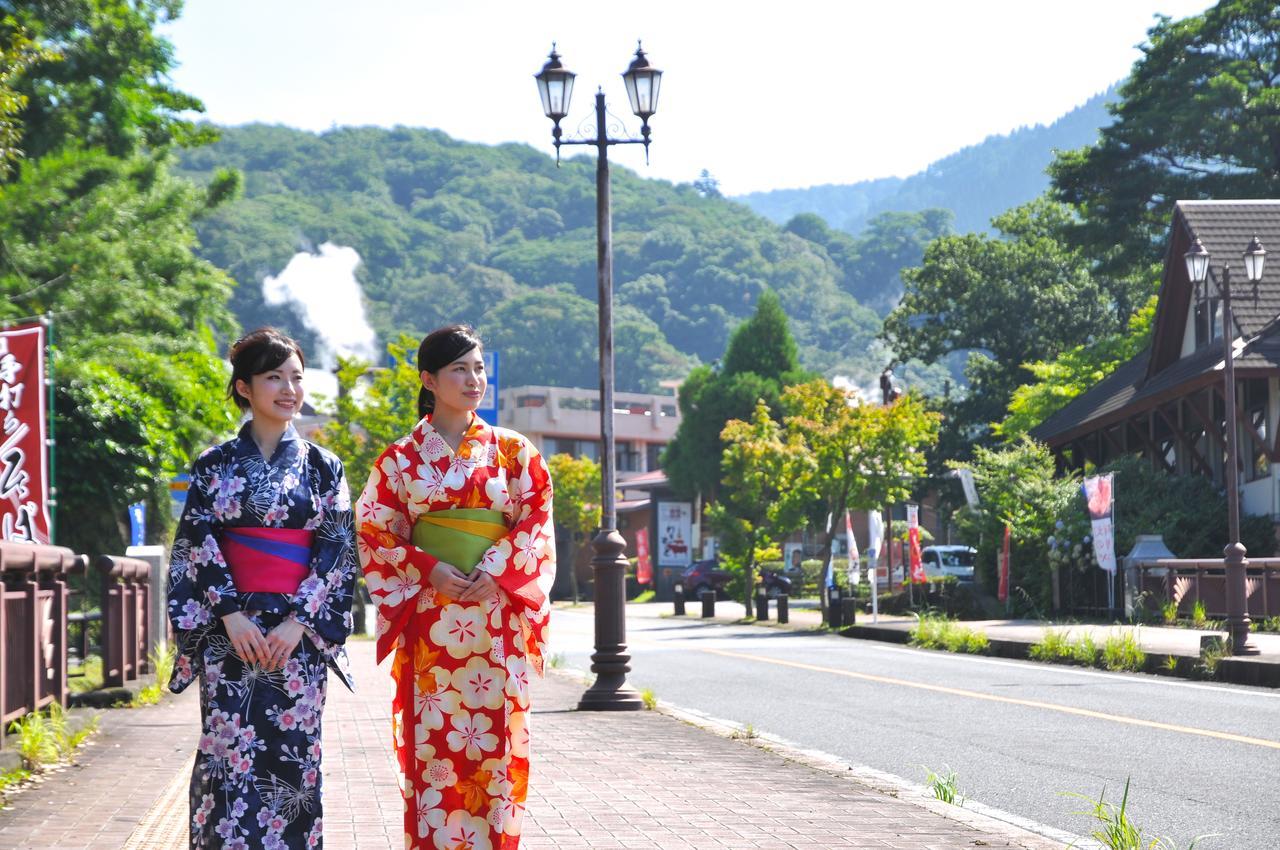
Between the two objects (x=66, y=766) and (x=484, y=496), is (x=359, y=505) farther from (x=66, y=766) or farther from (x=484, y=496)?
(x=66, y=766)

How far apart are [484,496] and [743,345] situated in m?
69.1

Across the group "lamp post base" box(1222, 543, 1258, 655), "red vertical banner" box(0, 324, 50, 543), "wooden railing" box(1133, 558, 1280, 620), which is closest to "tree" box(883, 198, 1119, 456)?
"wooden railing" box(1133, 558, 1280, 620)

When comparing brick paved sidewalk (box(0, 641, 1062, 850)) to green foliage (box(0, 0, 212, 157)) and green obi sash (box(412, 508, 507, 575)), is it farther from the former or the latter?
green foliage (box(0, 0, 212, 157))

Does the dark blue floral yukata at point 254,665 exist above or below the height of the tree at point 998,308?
below

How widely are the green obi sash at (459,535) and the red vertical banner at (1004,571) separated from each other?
28545mm

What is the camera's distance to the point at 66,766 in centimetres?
977

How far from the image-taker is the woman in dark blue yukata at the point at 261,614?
16.6 ft

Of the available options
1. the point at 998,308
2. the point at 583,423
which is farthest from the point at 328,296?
the point at 998,308

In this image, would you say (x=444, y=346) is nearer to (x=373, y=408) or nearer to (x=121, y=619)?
(x=121, y=619)

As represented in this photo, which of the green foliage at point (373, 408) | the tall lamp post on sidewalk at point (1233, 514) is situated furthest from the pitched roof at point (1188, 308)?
the green foliage at point (373, 408)

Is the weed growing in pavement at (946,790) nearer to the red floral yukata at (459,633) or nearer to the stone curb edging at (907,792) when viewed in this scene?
the stone curb edging at (907,792)

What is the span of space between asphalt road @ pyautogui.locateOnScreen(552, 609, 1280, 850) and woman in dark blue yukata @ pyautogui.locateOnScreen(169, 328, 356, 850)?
418cm

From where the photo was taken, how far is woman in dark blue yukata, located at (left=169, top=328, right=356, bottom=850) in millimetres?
5062

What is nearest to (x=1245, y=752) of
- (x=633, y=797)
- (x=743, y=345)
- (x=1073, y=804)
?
(x=1073, y=804)
